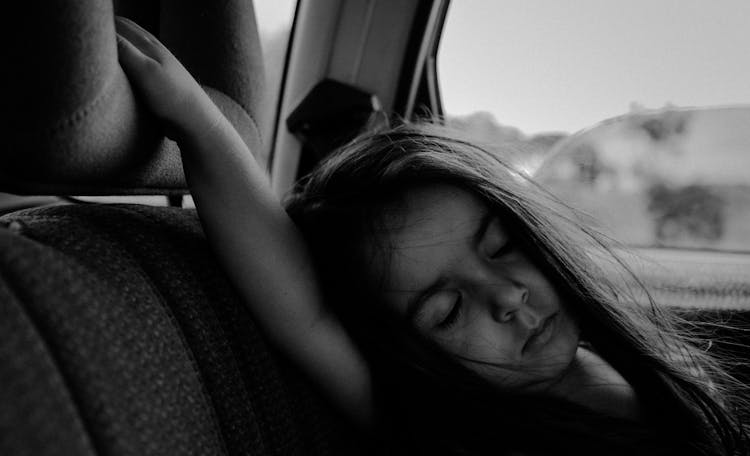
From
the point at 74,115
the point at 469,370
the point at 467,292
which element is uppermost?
the point at 74,115

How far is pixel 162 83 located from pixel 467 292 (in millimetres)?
495

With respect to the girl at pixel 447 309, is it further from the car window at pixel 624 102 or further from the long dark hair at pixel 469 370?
the car window at pixel 624 102

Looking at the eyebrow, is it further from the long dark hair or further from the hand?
the hand

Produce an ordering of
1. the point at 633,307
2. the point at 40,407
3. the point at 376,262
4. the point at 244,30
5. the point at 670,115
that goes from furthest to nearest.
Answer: the point at 670,115, the point at 633,307, the point at 376,262, the point at 244,30, the point at 40,407

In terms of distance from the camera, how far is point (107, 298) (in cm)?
41

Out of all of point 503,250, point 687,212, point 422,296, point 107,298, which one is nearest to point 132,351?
point 107,298

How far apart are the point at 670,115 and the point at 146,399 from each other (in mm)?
1412

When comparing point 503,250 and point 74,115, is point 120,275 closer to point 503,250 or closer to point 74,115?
point 74,115

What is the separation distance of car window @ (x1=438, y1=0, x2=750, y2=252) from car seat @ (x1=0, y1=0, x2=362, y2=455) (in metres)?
0.84

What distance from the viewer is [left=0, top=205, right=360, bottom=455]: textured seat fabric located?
1.01ft

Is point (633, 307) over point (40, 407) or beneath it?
beneath

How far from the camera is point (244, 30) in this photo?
74cm

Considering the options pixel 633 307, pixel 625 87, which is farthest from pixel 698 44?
pixel 633 307

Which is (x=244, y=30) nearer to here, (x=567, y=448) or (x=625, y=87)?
(x=567, y=448)
